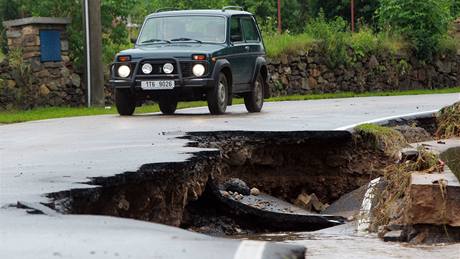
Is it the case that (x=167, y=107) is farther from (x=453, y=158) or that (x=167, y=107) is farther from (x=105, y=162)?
(x=105, y=162)

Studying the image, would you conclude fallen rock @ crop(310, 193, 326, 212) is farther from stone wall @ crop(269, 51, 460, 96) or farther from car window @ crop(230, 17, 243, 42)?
stone wall @ crop(269, 51, 460, 96)

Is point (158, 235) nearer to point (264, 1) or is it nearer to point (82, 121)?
point (82, 121)

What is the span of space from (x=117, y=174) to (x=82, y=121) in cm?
809

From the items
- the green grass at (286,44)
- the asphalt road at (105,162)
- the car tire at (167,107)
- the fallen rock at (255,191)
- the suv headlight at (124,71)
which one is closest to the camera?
the asphalt road at (105,162)

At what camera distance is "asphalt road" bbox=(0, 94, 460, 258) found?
5074 millimetres

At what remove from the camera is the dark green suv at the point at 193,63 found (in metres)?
16.4

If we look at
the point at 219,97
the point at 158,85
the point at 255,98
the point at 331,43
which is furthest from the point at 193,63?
the point at 331,43

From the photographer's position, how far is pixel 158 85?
53.7 ft

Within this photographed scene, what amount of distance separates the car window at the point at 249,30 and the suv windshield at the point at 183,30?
0.68 m

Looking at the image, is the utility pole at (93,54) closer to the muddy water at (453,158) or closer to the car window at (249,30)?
the car window at (249,30)

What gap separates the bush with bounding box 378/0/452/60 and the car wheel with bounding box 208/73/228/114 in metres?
15.3

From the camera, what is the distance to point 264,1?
139ft

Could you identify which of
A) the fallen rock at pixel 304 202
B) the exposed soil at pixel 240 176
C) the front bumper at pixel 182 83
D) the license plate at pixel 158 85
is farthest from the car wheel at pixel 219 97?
the fallen rock at pixel 304 202

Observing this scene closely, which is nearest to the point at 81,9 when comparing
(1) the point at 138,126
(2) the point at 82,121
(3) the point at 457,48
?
(2) the point at 82,121
